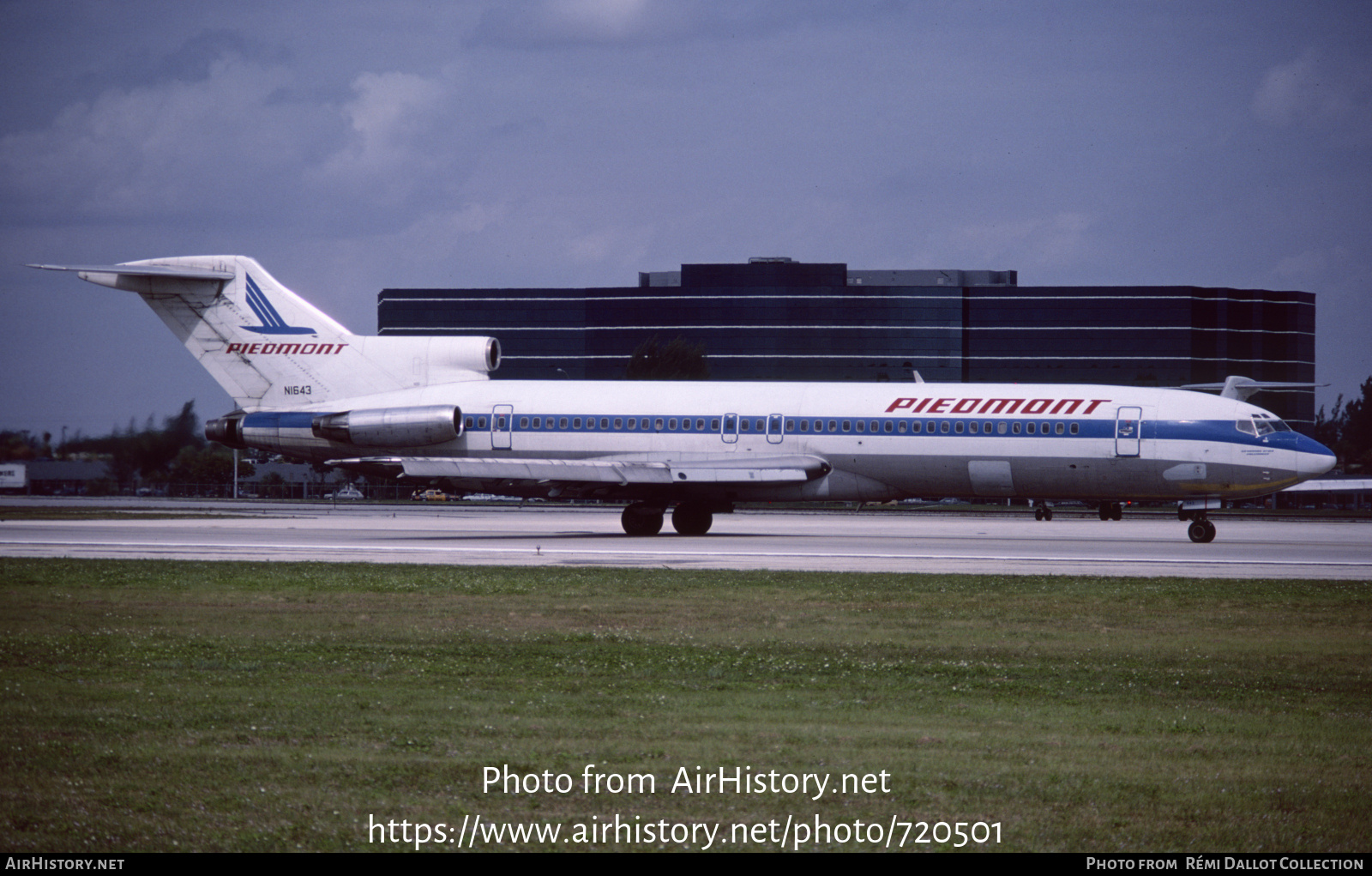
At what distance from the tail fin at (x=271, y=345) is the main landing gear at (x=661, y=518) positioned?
6.49m

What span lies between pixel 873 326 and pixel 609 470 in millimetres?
112901

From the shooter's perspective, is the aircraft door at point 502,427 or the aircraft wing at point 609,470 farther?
the aircraft door at point 502,427

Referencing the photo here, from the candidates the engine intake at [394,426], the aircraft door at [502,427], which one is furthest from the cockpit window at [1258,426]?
the engine intake at [394,426]

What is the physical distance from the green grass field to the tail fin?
19.3 m

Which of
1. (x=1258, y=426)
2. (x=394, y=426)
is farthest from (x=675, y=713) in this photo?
(x=1258, y=426)

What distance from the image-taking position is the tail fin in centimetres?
3703

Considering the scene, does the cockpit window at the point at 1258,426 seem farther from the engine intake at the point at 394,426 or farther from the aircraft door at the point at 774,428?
the engine intake at the point at 394,426

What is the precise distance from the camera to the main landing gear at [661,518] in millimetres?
34906

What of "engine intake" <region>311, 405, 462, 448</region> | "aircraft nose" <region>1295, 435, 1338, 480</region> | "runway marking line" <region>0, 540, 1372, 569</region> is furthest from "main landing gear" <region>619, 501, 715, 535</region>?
"aircraft nose" <region>1295, 435, 1338, 480</region>

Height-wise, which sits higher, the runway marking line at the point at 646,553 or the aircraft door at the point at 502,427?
the aircraft door at the point at 502,427

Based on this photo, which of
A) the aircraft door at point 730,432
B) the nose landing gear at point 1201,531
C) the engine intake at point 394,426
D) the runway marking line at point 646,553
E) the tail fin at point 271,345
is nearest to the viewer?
the runway marking line at point 646,553

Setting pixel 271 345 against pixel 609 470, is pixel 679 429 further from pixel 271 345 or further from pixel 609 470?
pixel 271 345

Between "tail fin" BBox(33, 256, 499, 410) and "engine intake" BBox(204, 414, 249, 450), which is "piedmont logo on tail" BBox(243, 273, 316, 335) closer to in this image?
"tail fin" BBox(33, 256, 499, 410)

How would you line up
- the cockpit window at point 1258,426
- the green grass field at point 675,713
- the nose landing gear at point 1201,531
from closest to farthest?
the green grass field at point 675,713
the cockpit window at point 1258,426
the nose landing gear at point 1201,531
